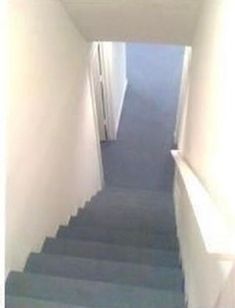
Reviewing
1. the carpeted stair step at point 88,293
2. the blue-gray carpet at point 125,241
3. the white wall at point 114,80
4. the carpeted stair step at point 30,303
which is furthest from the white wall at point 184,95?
the carpeted stair step at point 30,303

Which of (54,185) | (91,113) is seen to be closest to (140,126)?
(91,113)

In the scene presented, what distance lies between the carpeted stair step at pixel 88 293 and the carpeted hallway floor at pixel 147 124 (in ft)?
12.8

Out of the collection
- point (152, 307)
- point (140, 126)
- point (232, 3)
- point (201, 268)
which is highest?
point (232, 3)

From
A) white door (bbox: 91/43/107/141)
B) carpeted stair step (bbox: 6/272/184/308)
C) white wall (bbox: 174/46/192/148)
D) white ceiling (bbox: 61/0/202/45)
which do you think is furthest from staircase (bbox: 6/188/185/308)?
white door (bbox: 91/43/107/141)

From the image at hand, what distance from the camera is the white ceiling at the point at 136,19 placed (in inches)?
144

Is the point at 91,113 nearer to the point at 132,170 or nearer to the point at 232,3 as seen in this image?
the point at 132,170

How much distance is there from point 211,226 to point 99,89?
4.92m

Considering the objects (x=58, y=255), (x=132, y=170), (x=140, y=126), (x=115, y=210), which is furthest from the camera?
(x=140, y=126)

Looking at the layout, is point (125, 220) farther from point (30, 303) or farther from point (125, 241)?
point (30, 303)

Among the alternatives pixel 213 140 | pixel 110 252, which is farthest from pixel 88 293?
pixel 213 140

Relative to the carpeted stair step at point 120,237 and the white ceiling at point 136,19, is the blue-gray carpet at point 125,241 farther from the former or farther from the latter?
the white ceiling at point 136,19

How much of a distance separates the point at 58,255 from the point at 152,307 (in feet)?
2.77

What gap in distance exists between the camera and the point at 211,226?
64.5 inches

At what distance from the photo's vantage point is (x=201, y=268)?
2.52 m
